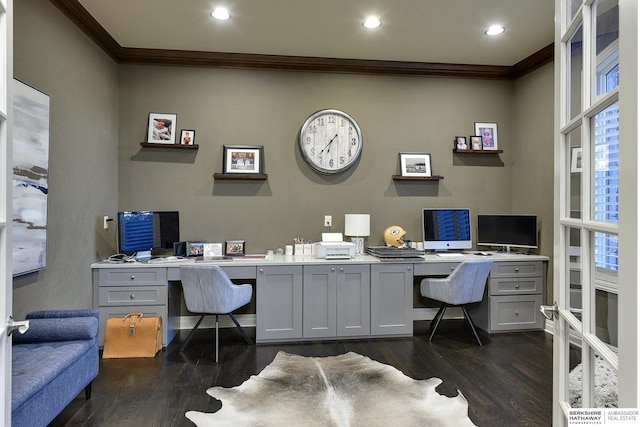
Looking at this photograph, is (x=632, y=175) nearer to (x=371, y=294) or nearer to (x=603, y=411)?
(x=603, y=411)

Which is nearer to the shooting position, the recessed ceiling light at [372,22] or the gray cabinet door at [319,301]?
the recessed ceiling light at [372,22]

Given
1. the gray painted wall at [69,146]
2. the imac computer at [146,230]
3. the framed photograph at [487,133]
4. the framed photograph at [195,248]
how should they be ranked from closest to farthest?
the gray painted wall at [69,146] → the imac computer at [146,230] → the framed photograph at [195,248] → the framed photograph at [487,133]

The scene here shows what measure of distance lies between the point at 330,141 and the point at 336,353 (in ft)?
7.43

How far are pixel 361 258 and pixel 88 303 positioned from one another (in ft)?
8.53

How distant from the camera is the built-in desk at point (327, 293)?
134 inches

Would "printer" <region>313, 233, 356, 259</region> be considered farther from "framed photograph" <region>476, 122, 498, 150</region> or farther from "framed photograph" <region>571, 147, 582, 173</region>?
"framed photograph" <region>571, 147, 582, 173</region>

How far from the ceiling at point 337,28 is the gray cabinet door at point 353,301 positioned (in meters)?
2.30

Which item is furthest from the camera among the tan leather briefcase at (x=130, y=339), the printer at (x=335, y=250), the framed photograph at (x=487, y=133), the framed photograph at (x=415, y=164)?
the framed photograph at (x=487, y=133)

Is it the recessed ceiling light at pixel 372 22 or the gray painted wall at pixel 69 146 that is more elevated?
the recessed ceiling light at pixel 372 22

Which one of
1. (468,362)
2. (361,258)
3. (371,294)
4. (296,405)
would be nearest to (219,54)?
(361,258)

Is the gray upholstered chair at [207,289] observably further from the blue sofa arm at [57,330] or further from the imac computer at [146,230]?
the blue sofa arm at [57,330]

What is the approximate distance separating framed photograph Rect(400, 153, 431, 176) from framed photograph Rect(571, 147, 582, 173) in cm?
319

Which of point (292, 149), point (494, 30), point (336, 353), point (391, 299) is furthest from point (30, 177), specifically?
point (494, 30)

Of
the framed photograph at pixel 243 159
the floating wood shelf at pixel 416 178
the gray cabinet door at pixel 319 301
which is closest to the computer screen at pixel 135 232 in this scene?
the framed photograph at pixel 243 159
